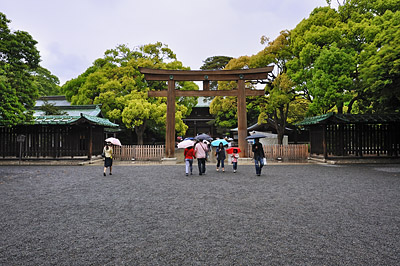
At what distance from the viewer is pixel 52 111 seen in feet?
→ 64.3

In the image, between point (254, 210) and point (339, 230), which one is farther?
point (254, 210)

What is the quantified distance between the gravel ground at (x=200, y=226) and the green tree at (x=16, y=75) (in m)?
7.02

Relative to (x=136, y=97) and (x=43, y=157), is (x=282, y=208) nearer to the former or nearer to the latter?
(x=43, y=157)

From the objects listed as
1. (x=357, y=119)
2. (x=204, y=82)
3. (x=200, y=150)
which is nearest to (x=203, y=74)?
(x=204, y=82)

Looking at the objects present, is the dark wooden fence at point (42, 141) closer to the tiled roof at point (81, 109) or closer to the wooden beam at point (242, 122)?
the tiled roof at point (81, 109)

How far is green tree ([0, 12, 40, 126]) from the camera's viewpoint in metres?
12.1

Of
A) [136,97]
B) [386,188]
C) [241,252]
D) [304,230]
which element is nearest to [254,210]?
[304,230]

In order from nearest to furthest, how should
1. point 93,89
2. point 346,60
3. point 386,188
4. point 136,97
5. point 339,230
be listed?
point 339,230 < point 386,188 < point 346,60 < point 136,97 < point 93,89

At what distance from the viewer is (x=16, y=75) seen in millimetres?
13312

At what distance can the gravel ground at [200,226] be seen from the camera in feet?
10.1

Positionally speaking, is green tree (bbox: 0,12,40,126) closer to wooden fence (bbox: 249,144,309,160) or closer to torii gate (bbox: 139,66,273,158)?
torii gate (bbox: 139,66,273,158)

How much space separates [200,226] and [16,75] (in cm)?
1476

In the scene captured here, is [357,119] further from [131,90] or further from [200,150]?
[131,90]

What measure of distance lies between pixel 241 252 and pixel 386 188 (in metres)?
6.68
